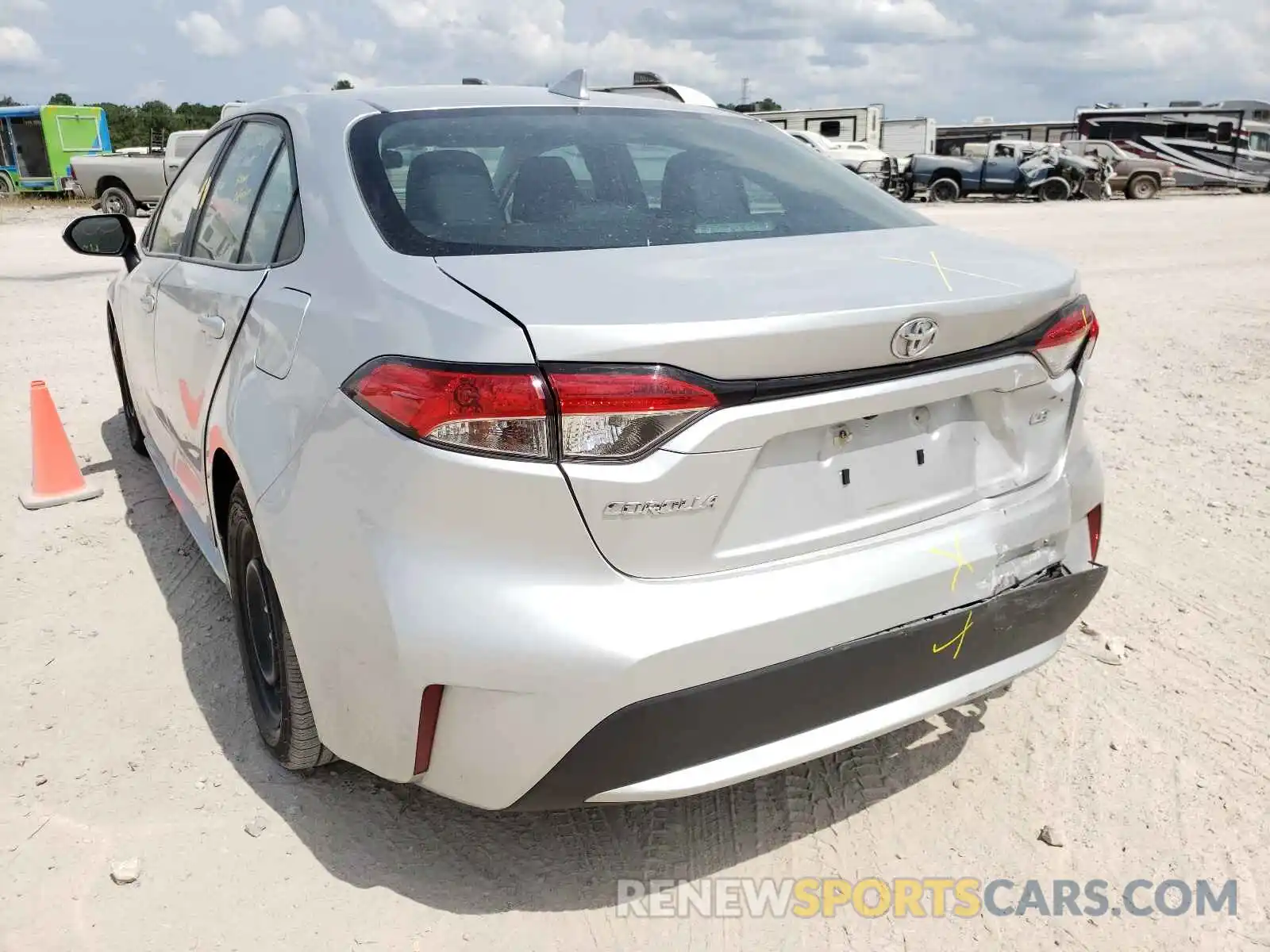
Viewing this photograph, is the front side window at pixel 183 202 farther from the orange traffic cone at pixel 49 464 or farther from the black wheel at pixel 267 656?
the black wheel at pixel 267 656

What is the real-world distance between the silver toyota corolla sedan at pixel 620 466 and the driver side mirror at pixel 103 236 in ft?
6.57

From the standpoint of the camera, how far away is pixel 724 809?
8.66 feet

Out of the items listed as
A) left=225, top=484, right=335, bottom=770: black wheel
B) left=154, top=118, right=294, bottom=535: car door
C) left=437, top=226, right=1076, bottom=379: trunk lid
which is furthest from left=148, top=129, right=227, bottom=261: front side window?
left=437, top=226, right=1076, bottom=379: trunk lid

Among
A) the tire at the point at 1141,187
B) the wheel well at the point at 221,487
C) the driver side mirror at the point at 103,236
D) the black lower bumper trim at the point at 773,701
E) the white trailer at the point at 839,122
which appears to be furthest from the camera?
the white trailer at the point at 839,122

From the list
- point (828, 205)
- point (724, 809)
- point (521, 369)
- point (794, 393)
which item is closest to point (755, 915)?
point (724, 809)

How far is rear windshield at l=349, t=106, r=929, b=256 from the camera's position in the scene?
2307 mm

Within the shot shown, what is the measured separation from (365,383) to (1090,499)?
1765mm

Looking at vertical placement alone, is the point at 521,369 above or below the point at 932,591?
above

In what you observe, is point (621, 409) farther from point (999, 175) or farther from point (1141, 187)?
point (1141, 187)

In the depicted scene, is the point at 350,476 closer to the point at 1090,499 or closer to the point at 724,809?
the point at 724,809

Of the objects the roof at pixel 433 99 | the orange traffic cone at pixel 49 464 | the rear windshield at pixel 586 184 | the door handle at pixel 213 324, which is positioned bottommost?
the orange traffic cone at pixel 49 464

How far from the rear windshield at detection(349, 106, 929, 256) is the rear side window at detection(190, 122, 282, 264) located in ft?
1.78

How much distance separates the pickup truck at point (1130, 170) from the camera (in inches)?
1212

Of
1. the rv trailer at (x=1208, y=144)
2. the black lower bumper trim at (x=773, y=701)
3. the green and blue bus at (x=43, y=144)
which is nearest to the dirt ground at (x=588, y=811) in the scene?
the black lower bumper trim at (x=773, y=701)
